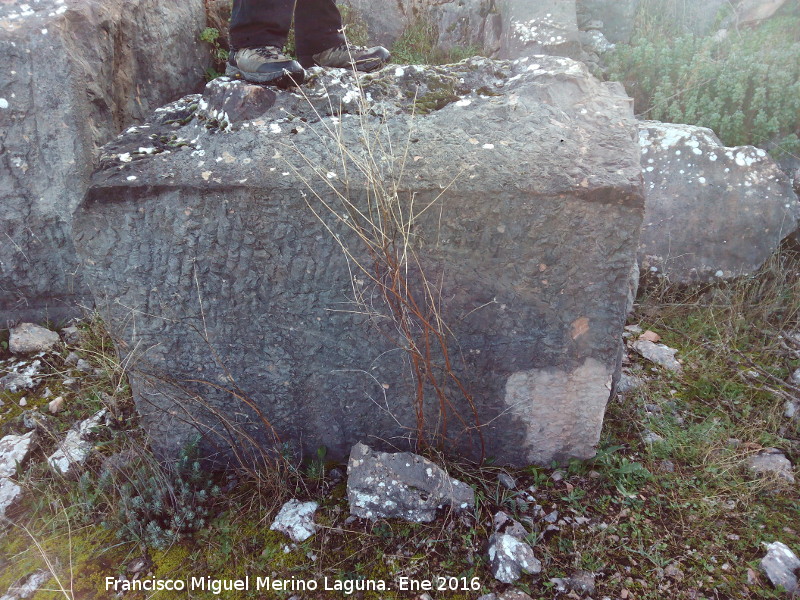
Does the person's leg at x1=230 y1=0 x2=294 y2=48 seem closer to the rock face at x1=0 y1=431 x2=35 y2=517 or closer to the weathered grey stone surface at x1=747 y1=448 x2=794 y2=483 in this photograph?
the rock face at x1=0 y1=431 x2=35 y2=517

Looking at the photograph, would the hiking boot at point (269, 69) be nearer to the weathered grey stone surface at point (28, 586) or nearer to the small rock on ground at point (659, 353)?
the weathered grey stone surface at point (28, 586)

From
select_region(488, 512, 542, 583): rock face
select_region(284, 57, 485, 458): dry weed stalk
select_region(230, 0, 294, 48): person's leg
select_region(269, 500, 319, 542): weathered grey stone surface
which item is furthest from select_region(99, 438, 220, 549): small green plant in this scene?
select_region(230, 0, 294, 48): person's leg

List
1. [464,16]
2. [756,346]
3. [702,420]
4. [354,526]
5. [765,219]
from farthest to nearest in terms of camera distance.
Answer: [464,16]
[765,219]
[756,346]
[702,420]
[354,526]

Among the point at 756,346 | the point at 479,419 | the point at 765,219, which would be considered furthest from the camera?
the point at 765,219

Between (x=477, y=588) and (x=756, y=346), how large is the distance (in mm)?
2005

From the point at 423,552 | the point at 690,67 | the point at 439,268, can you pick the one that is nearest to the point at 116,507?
the point at 423,552

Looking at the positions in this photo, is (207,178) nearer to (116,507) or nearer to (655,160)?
(116,507)

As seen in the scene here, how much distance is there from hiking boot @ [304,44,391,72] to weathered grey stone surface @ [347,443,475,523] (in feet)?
5.02

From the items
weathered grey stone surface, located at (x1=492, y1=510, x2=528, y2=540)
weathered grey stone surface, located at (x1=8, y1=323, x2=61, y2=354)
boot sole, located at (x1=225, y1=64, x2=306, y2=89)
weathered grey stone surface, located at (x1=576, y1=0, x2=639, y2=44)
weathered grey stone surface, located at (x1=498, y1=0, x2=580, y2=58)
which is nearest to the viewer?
weathered grey stone surface, located at (x1=492, y1=510, x2=528, y2=540)

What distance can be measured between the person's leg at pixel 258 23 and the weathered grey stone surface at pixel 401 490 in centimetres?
169

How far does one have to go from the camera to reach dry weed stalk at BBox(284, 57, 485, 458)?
5.43ft

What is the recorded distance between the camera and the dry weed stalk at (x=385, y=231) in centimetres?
166

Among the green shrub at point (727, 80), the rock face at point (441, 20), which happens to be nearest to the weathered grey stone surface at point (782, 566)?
the green shrub at point (727, 80)

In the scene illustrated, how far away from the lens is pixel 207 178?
1684mm
